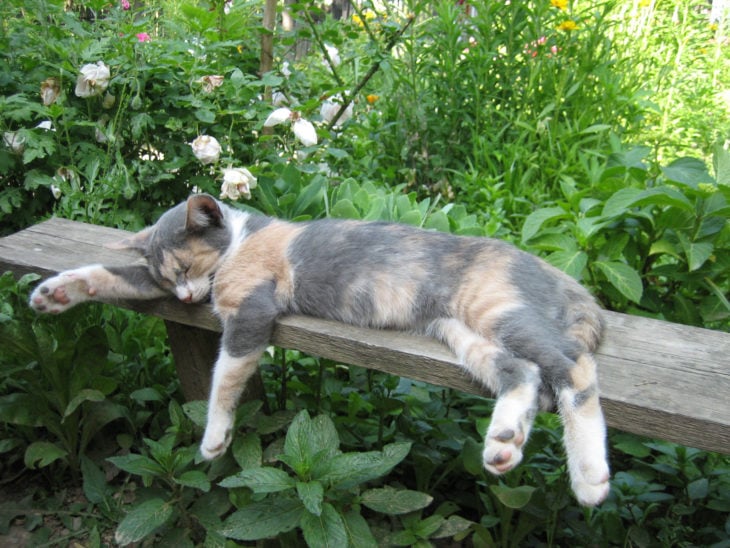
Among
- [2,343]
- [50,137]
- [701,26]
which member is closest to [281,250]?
[2,343]

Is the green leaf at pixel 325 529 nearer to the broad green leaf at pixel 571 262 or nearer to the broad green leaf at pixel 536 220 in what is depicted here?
the broad green leaf at pixel 571 262

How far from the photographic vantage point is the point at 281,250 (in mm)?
2348

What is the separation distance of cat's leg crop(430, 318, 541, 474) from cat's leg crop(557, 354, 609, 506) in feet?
0.32

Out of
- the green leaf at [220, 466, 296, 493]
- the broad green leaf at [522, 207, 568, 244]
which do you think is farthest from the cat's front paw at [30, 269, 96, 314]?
the broad green leaf at [522, 207, 568, 244]

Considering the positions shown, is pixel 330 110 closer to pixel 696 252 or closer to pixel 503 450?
pixel 696 252

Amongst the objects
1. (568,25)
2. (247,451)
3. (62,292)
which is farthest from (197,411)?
(568,25)

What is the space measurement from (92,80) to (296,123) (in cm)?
98

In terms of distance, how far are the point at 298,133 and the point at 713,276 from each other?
2018 mm

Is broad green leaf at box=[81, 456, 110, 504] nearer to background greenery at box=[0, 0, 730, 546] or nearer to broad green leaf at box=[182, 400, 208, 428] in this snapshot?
background greenery at box=[0, 0, 730, 546]

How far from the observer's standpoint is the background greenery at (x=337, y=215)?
2.26m

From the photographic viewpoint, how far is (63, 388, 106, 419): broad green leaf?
247 cm

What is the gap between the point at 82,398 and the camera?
2496 mm

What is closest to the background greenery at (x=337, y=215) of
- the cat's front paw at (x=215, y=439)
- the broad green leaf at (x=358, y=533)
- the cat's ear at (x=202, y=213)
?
the broad green leaf at (x=358, y=533)

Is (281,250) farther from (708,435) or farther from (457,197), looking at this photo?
(457,197)
